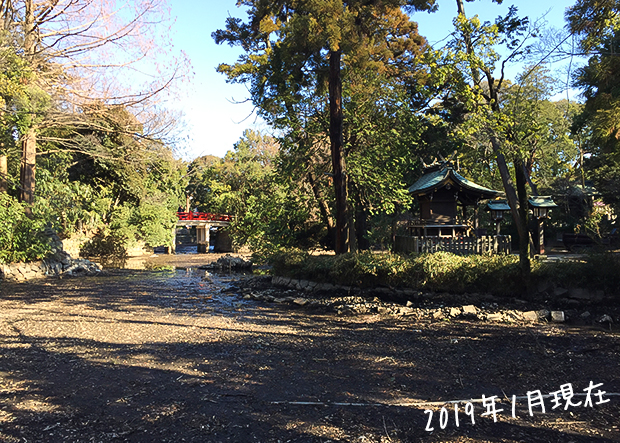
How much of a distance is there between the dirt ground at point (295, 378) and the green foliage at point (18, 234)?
7.64 metres

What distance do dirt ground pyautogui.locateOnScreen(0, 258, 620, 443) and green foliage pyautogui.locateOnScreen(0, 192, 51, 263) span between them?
25.1 ft

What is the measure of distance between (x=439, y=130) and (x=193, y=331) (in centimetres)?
2016

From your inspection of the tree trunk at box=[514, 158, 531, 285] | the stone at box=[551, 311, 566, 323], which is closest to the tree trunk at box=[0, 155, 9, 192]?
the tree trunk at box=[514, 158, 531, 285]

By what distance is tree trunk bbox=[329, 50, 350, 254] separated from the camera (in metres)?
14.2

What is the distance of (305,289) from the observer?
14.9 meters

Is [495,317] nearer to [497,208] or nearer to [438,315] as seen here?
[438,315]

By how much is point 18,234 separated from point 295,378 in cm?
1679

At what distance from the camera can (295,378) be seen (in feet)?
19.5

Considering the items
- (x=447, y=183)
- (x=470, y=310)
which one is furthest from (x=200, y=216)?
(x=470, y=310)

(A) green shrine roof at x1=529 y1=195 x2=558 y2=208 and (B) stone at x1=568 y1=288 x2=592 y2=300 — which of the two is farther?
(A) green shrine roof at x1=529 y1=195 x2=558 y2=208

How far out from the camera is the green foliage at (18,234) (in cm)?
1661

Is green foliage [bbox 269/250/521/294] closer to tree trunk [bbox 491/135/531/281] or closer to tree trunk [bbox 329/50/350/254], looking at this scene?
tree trunk [bbox 491/135/531/281]

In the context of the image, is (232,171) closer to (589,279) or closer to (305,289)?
(305,289)

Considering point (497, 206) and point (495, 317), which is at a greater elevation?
point (497, 206)
